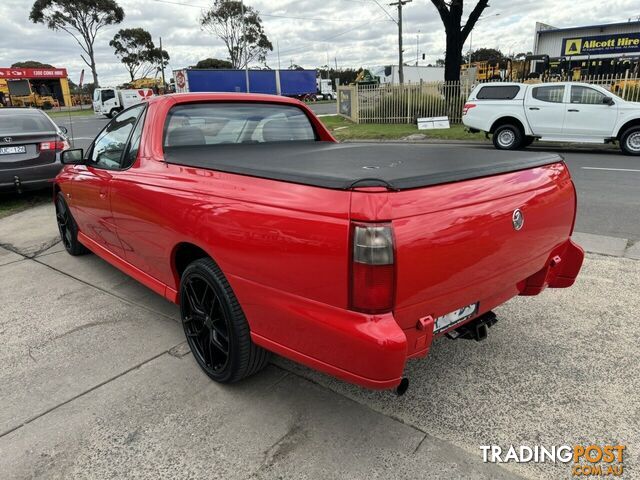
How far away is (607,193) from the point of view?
7410 mm

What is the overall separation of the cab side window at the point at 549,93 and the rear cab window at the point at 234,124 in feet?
33.4

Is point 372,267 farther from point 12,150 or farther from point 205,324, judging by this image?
point 12,150

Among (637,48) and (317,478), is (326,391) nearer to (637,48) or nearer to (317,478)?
(317,478)

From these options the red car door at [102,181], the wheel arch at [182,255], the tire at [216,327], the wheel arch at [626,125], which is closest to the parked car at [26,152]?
the red car door at [102,181]

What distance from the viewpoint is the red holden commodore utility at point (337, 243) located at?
1843 mm

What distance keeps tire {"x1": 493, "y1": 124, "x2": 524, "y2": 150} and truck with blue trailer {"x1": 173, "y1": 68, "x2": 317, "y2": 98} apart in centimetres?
2812

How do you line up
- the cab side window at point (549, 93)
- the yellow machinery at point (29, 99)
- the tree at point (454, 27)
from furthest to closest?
the yellow machinery at point (29, 99) < the tree at point (454, 27) < the cab side window at point (549, 93)

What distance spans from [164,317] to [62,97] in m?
62.8

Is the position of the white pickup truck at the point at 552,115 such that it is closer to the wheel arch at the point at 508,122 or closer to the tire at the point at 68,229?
the wheel arch at the point at 508,122

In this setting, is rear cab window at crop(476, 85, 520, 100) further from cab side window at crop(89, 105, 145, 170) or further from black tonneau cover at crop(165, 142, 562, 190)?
cab side window at crop(89, 105, 145, 170)

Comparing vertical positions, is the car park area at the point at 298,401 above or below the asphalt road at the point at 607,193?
below

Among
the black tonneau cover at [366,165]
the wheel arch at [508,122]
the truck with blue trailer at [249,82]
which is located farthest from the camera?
the truck with blue trailer at [249,82]

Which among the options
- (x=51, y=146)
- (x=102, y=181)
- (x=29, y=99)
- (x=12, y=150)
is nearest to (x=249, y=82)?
(x=29, y=99)

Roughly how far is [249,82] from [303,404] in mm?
42312
